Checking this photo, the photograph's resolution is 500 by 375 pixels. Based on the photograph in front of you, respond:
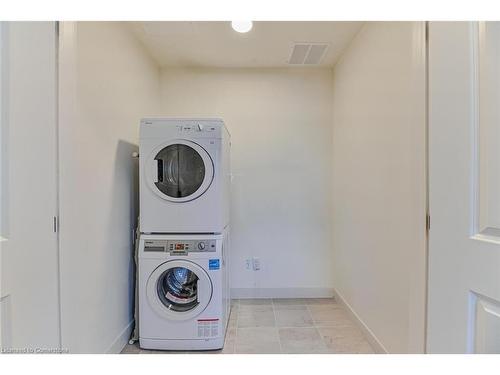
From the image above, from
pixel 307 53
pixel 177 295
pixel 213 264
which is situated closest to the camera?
pixel 213 264

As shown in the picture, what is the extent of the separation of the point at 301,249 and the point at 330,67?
81.6 inches

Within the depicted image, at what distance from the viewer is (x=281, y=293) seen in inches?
127

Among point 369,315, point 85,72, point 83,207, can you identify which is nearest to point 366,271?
point 369,315

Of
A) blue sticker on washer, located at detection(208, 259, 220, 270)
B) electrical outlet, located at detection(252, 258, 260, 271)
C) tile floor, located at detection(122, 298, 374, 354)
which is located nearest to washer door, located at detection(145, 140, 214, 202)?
blue sticker on washer, located at detection(208, 259, 220, 270)

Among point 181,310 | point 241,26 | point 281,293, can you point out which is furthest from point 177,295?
point 241,26

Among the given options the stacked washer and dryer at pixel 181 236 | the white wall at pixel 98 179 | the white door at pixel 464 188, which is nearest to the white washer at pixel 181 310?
the stacked washer and dryer at pixel 181 236

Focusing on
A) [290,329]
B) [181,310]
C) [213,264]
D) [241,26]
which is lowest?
[290,329]

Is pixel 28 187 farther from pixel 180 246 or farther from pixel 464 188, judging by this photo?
pixel 464 188

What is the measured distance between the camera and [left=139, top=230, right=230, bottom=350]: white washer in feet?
7.06

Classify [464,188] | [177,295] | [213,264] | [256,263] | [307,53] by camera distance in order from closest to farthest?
[464,188] → [213,264] → [177,295] → [307,53] → [256,263]

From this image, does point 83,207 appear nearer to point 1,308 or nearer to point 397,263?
point 1,308

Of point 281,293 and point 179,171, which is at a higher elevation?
point 179,171

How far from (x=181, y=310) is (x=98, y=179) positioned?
115 cm
